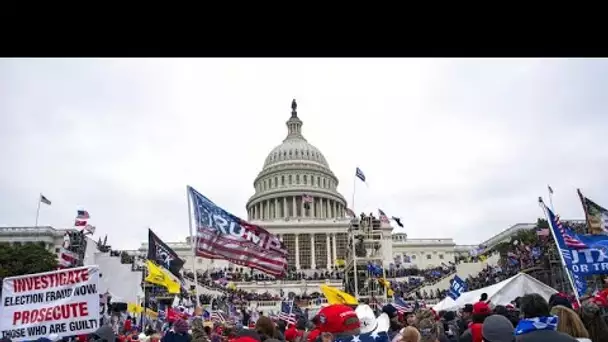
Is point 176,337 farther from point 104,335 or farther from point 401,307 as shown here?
point 401,307

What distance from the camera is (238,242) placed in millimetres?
17188

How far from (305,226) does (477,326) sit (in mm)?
90269

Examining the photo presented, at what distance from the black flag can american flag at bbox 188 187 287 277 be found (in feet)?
12.0

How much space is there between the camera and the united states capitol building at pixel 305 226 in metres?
92.3

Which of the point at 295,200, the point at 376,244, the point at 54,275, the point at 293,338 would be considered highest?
the point at 295,200

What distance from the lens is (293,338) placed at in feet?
30.6

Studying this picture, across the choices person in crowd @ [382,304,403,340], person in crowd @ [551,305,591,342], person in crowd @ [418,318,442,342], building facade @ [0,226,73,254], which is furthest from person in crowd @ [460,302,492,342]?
building facade @ [0,226,73,254]

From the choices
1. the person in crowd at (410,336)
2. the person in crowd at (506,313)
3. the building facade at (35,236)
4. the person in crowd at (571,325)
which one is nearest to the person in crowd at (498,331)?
the person in crowd at (410,336)

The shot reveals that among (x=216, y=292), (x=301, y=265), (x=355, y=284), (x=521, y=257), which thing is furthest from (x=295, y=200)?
(x=521, y=257)

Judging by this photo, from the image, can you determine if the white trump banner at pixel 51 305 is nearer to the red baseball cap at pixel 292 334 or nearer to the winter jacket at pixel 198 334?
the winter jacket at pixel 198 334

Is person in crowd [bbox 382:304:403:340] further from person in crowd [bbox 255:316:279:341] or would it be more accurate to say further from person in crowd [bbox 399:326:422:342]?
person in crowd [bbox 399:326:422:342]
